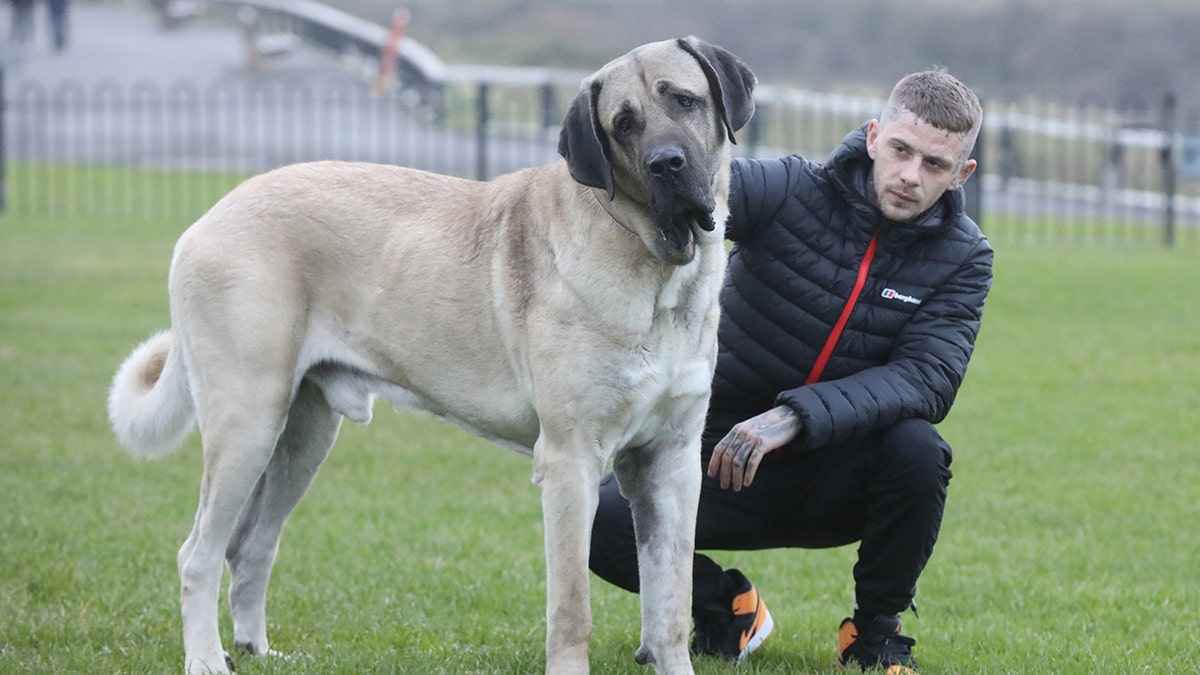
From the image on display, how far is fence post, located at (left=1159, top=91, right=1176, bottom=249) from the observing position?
635 inches

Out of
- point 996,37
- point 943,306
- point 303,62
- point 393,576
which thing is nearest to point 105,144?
point 303,62

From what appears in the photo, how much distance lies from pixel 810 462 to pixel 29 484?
378 centimetres

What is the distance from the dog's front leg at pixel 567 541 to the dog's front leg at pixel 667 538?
24 centimetres

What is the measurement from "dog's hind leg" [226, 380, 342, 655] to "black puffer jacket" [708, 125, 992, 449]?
1.31 metres

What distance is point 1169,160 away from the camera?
53.5 ft

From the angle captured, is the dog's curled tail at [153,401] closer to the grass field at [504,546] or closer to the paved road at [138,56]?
the grass field at [504,546]

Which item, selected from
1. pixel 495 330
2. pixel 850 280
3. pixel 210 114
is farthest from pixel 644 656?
pixel 210 114

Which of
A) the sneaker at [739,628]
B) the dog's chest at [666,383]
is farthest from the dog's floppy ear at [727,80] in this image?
the sneaker at [739,628]

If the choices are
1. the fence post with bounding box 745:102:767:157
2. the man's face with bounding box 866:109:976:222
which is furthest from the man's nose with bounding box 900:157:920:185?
the fence post with bounding box 745:102:767:157

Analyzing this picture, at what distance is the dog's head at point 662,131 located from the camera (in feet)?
11.4

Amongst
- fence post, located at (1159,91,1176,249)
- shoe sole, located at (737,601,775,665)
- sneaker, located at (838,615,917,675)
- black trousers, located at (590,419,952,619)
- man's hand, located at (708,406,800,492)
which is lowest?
fence post, located at (1159,91,1176,249)

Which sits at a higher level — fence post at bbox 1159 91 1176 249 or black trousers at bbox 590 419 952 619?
black trousers at bbox 590 419 952 619

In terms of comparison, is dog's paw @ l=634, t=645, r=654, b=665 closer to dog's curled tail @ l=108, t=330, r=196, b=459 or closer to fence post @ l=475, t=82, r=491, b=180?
dog's curled tail @ l=108, t=330, r=196, b=459

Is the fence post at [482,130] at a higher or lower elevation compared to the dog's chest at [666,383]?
lower
